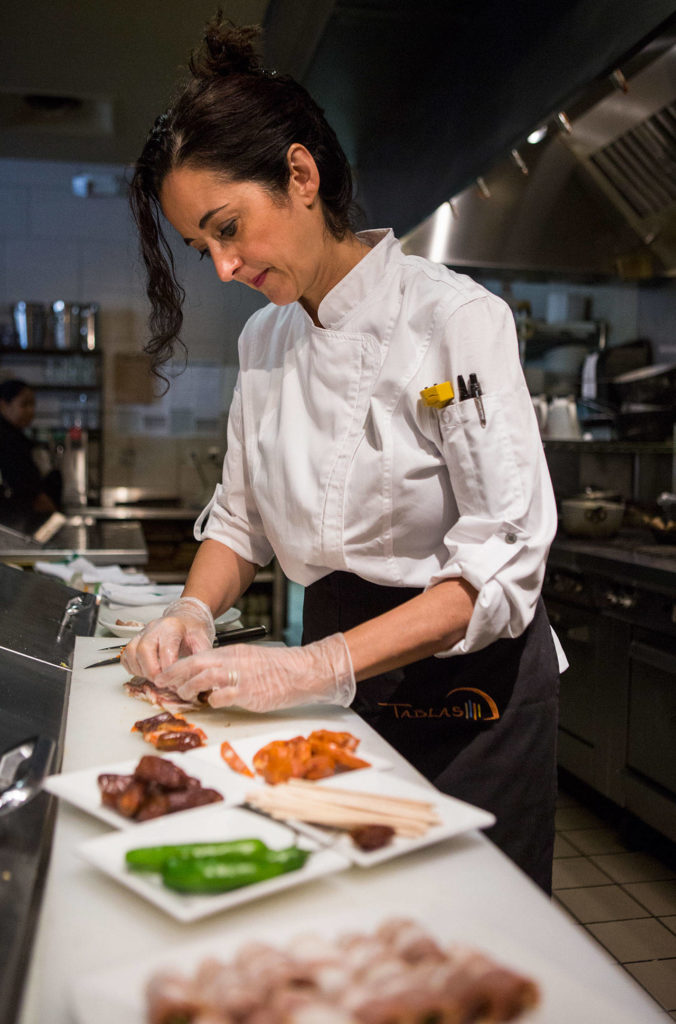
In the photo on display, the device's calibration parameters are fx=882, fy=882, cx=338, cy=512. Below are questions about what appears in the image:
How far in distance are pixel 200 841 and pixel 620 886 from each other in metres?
2.33

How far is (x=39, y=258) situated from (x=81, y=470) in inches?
65.8

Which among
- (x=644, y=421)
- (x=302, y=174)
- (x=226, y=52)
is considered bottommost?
(x=644, y=421)

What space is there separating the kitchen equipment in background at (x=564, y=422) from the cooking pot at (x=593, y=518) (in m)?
0.93

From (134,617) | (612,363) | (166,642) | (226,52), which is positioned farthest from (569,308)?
(166,642)

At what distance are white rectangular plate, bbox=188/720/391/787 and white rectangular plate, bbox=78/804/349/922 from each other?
0.08 meters

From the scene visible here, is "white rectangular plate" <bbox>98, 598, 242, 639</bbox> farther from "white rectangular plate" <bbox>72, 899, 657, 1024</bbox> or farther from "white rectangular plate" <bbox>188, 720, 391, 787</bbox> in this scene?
"white rectangular plate" <bbox>72, 899, 657, 1024</bbox>

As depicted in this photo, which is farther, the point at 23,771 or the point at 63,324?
the point at 63,324

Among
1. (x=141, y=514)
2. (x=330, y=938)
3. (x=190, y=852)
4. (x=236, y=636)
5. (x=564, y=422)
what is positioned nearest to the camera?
(x=330, y=938)

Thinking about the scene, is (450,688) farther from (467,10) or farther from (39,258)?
(39,258)

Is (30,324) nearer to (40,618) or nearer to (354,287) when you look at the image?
(40,618)

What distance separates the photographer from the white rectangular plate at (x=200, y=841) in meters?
0.65

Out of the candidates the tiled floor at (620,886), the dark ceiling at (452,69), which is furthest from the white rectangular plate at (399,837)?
the dark ceiling at (452,69)

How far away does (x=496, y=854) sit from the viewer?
0.78 metres

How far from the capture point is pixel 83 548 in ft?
11.3
